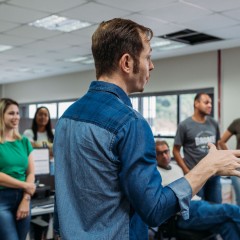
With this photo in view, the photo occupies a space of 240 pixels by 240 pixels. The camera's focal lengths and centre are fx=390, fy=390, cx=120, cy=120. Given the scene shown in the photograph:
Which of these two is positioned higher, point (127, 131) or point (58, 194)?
point (127, 131)

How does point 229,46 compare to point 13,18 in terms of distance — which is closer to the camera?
point 13,18

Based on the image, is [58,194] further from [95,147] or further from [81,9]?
[81,9]

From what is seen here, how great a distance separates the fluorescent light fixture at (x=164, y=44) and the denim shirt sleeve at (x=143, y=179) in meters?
4.65

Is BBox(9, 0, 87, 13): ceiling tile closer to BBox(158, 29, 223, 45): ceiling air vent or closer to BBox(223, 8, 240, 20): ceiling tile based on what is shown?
BBox(223, 8, 240, 20): ceiling tile

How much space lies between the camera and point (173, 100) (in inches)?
277

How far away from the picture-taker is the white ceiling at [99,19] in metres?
3.78

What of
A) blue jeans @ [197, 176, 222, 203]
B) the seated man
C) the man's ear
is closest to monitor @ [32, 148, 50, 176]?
the seated man

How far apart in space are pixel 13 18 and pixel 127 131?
12.6 ft

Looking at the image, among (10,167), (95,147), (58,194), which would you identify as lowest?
(10,167)

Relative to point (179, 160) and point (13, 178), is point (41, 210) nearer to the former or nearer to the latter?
point (13, 178)

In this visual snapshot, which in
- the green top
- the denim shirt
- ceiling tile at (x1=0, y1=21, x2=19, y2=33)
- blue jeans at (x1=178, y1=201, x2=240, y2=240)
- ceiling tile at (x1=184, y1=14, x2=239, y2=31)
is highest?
ceiling tile at (x1=0, y1=21, x2=19, y2=33)

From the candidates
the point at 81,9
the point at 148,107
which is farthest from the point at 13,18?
the point at 148,107

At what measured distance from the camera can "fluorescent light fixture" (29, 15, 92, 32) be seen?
4.45 meters

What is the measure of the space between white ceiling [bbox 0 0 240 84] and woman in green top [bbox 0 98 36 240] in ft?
5.31
